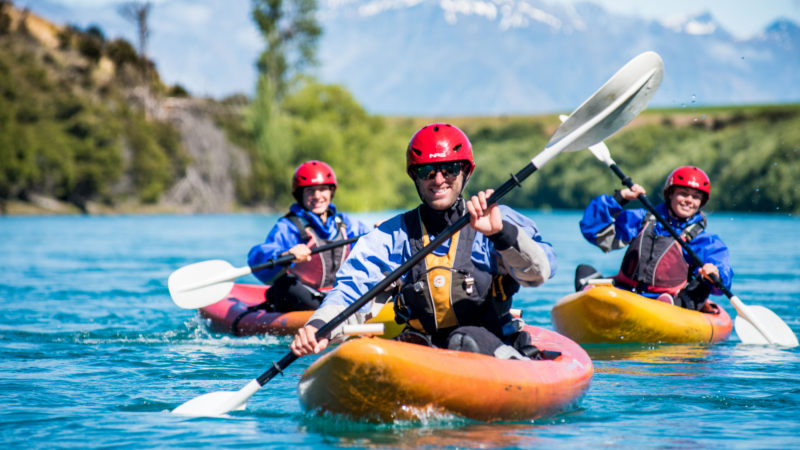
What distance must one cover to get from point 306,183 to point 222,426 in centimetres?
353

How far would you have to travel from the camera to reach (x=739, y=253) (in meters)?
18.2

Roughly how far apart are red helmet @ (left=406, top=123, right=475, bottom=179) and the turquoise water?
1.13m

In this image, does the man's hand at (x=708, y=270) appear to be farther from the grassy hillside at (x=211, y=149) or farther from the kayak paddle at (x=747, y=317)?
the grassy hillside at (x=211, y=149)

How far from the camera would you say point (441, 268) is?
3.93 m

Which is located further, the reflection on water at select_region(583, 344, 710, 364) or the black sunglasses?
the reflection on water at select_region(583, 344, 710, 364)

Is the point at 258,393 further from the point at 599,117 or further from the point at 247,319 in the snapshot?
the point at 247,319

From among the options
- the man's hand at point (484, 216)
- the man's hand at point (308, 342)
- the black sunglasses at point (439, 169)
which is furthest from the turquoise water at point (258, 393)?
the black sunglasses at point (439, 169)

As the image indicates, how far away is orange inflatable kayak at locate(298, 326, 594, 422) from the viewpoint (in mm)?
3484

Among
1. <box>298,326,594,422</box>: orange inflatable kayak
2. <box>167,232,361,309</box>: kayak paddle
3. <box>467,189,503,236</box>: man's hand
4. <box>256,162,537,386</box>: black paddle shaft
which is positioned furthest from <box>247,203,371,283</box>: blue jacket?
<box>467,189,503,236</box>: man's hand

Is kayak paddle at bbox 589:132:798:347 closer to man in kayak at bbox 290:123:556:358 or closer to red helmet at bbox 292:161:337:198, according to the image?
red helmet at bbox 292:161:337:198

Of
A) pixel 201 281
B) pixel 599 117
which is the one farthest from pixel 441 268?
pixel 201 281

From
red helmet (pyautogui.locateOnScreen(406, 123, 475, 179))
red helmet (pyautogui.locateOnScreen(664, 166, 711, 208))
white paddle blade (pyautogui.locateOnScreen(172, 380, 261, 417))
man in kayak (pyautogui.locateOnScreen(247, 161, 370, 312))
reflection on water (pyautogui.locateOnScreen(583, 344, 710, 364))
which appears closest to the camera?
red helmet (pyautogui.locateOnScreen(406, 123, 475, 179))

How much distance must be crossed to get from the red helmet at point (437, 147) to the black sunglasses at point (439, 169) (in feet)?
0.10

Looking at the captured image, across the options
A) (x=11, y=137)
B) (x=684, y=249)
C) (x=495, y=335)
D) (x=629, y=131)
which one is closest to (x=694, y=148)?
(x=629, y=131)
